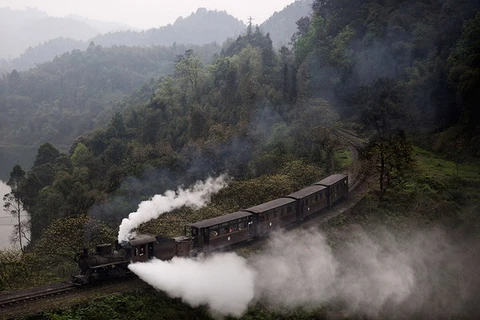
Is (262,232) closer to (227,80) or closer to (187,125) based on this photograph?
(187,125)

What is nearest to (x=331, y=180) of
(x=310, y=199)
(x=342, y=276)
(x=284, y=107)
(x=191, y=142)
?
(x=310, y=199)

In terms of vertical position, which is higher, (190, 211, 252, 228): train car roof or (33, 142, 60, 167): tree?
(33, 142, 60, 167): tree

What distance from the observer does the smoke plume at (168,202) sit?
25.5 metres

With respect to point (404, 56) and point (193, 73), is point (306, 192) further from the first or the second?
point (193, 73)

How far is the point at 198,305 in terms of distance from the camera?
24.5 m

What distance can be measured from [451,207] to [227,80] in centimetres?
4259

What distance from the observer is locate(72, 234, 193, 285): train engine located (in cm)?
2322

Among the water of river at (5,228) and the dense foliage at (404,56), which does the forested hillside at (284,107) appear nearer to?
the dense foliage at (404,56)

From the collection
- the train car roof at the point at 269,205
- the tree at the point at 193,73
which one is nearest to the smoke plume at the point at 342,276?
the train car roof at the point at 269,205

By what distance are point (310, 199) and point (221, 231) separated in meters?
9.17

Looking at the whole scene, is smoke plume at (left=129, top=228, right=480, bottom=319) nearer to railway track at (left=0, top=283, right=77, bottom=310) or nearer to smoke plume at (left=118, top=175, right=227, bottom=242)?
smoke plume at (left=118, top=175, right=227, bottom=242)

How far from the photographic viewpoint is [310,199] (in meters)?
33.9

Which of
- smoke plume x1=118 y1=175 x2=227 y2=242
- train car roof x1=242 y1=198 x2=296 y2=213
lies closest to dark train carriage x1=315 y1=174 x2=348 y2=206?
train car roof x1=242 y1=198 x2=296 y2=213

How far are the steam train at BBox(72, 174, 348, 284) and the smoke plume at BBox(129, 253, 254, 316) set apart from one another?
0.56 m
